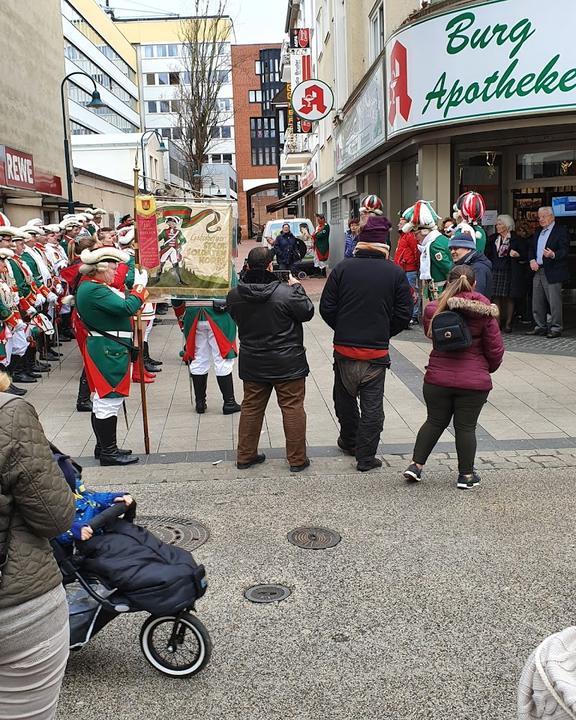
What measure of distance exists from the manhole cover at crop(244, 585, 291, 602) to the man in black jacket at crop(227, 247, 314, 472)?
210 cm

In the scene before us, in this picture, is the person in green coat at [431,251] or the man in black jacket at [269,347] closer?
the man in black jacket at [269,347]

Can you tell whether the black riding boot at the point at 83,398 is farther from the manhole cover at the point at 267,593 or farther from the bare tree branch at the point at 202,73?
the bare tree branch at the point at 202,73

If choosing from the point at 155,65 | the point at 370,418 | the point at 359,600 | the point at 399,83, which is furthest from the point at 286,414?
the point at 155,65

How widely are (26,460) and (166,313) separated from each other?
52.7 feet

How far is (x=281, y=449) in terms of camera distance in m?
7.16

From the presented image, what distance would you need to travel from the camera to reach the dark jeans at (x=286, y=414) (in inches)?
255

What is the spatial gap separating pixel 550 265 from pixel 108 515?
385 inches

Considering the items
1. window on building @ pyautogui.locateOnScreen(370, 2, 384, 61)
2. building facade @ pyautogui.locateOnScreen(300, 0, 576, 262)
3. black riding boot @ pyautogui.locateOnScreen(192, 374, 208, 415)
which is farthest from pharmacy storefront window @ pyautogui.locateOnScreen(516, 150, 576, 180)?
black riding boot @ pyautogui.locateOnScreen(192, 374, 208, 415)

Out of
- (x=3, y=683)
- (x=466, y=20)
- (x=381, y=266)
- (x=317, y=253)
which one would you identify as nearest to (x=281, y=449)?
(x=381, y=266)

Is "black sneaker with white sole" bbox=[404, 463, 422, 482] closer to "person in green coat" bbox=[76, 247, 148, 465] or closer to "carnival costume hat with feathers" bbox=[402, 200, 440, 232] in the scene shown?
"person in green coat" bbox=[76, 247, 148, 465]

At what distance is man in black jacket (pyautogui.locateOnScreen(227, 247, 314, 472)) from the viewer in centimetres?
632

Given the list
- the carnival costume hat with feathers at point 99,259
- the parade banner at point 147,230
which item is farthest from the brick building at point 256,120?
the carnival costume hat with feathers at point 99,259

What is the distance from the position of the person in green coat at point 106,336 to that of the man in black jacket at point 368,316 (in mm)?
1719

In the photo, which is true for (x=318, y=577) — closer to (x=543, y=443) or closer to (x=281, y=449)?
(x=281, y=449)
